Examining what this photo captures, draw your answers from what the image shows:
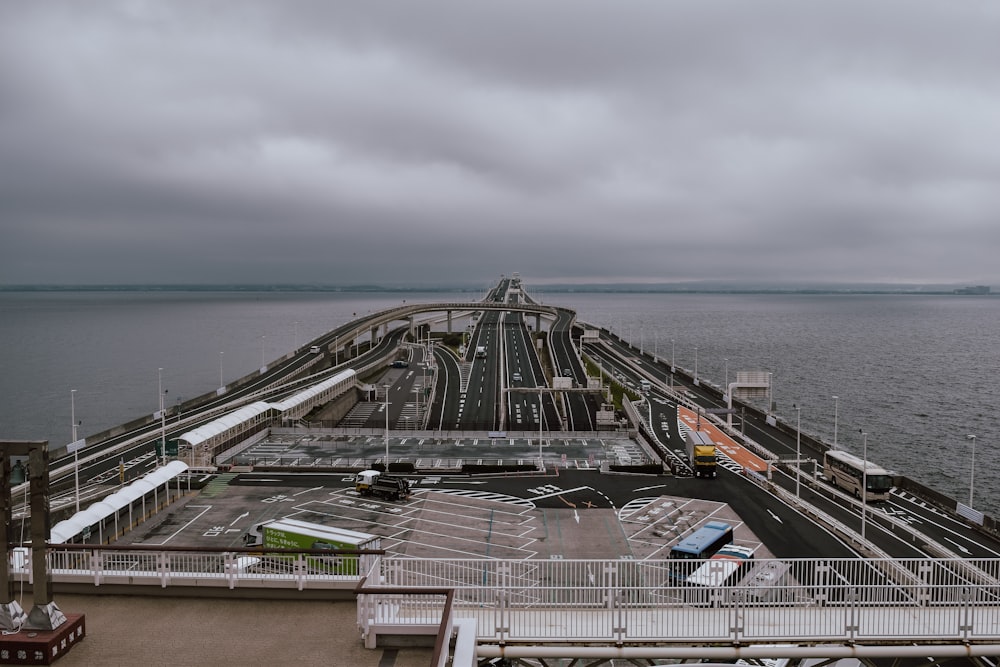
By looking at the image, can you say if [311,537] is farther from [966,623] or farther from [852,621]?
[966,623]

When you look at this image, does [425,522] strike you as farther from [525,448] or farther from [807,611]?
[807,611]

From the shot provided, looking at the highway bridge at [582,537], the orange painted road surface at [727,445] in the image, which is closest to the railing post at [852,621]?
the highway bridge at [582,537]

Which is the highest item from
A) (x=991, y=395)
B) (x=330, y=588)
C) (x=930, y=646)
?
(x=330, y=588)

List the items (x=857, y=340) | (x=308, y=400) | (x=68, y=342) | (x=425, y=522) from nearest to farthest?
(x=425, y=522), (x=308, y=400), (x=68, y=342), (x=857, y=340)

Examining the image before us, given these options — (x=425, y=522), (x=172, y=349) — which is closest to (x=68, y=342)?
(x=172, y=349)

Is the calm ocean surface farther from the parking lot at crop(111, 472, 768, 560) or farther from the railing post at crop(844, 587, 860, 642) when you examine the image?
the railing post at crop(844, 587, 860, 642)

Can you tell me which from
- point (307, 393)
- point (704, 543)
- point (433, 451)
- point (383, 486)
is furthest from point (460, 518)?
point (307, 393)
